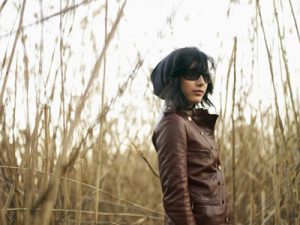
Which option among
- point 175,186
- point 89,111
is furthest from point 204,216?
point 89,111

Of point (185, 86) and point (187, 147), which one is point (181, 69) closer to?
point (185, 86)

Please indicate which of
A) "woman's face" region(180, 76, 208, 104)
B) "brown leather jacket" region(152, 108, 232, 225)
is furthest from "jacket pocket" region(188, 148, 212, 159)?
"woman's face" region(180, 76, 208, 104)

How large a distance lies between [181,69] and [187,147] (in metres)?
0.17

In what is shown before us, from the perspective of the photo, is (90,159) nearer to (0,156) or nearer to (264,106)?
(264,106)

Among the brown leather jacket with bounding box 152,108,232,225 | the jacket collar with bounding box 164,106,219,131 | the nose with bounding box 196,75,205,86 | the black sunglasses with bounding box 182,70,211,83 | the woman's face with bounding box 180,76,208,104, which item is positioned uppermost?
the black sunglasses with bounding box 182,70,211,83

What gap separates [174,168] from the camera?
0.84 m

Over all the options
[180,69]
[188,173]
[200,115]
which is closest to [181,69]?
[180,69]

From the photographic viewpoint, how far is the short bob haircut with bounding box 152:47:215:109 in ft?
3.09

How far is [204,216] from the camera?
0.86m

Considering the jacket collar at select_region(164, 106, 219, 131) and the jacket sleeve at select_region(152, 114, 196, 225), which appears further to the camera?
the jacket collar at select_region(164, 106, 219, 131)

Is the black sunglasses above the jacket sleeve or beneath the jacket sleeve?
above

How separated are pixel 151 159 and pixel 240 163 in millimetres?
754

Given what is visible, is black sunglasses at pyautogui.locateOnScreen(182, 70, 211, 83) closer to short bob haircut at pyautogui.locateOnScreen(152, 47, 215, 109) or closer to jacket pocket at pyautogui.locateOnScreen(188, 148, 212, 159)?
short bob haircut at pyautogui.locateOnScreen(152, 47, 215, 109)

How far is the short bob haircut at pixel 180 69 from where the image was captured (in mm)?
942
